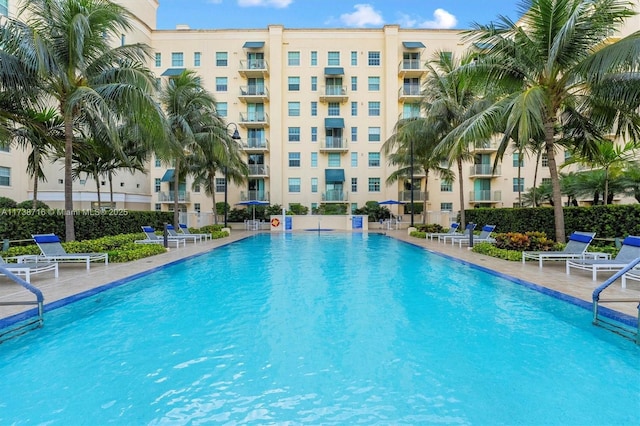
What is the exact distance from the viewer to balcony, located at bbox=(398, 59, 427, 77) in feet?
112

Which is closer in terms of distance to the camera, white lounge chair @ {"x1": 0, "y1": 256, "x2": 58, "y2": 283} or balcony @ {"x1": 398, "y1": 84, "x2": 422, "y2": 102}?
→ white lounge chair @ {"x1": 0, "y1": 256, "x2": 58, "y2": 283}

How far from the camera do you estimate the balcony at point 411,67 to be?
3412 centimetres

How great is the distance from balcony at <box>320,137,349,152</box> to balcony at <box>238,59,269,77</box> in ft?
29.6

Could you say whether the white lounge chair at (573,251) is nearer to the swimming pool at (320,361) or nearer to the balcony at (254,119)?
the swimming pool at (320,361)

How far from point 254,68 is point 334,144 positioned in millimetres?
10818

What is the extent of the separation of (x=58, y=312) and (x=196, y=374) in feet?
11.7

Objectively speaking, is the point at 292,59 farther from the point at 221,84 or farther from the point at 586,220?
the point at 586,220

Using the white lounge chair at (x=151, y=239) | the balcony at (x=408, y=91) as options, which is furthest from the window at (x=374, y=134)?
the white lounge chair at (x=151, y=239)

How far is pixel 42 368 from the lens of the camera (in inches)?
161

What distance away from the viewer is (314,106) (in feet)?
117

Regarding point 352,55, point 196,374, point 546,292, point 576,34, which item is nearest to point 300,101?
point 352,55

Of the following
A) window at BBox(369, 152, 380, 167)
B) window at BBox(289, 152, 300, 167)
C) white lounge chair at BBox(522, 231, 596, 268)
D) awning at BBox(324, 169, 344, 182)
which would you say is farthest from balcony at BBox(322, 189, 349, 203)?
white lounge chair at BBox(522, 231, 596, 268)

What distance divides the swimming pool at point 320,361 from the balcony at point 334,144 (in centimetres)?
2817

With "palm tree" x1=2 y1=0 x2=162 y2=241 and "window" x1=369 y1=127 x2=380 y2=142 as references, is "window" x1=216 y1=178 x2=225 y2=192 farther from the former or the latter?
"palm tree" x1=2 y1=0 x2=162 y2=241
